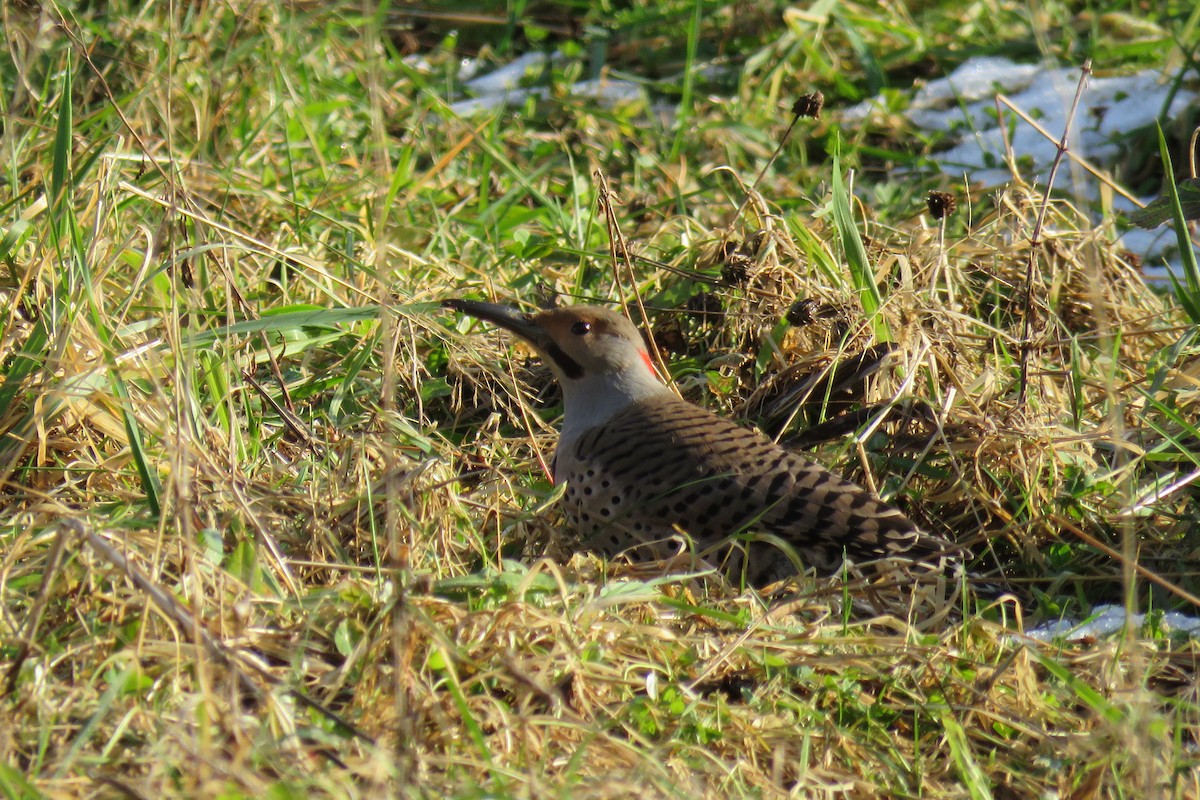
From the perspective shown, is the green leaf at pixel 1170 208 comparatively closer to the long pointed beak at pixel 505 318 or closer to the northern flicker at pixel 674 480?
the northern flicker at pixel 674 480

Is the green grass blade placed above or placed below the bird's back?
above

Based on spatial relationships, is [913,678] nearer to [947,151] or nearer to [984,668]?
[984,668]

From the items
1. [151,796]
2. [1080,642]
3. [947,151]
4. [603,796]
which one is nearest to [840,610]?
[1080,642]

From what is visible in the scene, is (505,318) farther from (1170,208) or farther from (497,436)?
(1170,208)

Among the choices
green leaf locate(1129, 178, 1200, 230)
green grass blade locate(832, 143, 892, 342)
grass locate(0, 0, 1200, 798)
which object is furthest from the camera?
green grass blade locate(832, 143, 892, 342)

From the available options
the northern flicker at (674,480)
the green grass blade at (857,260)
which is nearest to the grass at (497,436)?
the green grass blade at (857,260)

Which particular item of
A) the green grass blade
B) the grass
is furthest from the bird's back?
the green grass blade

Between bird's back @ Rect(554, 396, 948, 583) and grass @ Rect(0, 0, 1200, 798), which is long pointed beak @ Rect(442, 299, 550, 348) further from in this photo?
bird's back @ Rect(554, 396, 948, 583)

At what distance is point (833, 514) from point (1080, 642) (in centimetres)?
67

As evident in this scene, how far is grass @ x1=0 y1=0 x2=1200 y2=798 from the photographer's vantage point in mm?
2512

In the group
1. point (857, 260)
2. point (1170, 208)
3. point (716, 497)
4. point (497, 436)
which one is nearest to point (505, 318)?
point (497, 436)

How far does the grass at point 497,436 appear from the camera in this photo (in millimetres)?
2512

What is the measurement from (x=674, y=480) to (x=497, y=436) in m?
0.60

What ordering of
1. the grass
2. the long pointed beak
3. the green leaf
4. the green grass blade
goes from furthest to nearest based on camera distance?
1. the green grass blade
2. the long pointed beak
3. the green leaf
4. the grass
